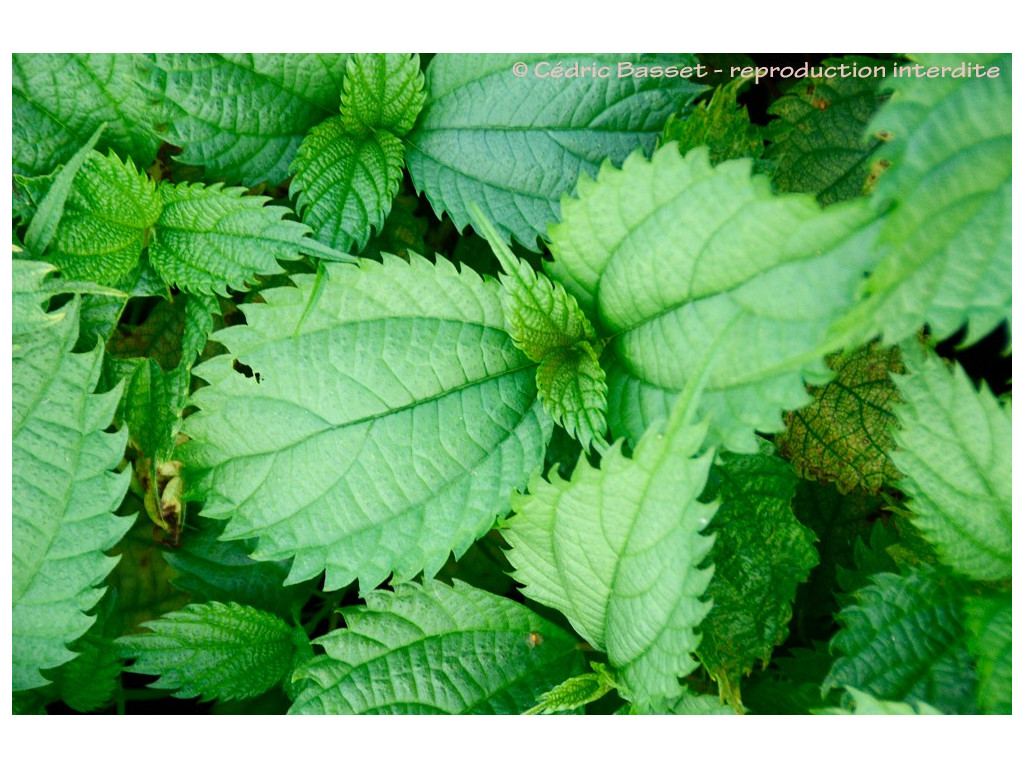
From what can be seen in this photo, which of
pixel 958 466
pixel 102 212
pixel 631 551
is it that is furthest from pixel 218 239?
pixel 958 466

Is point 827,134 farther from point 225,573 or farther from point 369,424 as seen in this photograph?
point 225,573

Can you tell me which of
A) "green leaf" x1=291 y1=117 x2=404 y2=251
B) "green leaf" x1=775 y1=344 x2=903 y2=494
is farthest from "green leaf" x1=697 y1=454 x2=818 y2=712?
"green leaf" x1=291 y1=117 x2=404 y2=251

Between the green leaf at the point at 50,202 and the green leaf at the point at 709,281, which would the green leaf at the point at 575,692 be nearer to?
the green leaf at the point at 709,281

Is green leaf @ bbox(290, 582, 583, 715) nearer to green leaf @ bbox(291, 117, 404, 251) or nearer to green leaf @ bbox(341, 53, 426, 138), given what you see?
green leaf @ bbox(291, 117, 404, 251)

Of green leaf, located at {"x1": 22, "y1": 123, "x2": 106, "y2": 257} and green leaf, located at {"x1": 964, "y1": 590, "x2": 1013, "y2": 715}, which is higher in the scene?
green leaf, located at {"x1": 22, "y1": 123, "x2": 106, "y2": 257}

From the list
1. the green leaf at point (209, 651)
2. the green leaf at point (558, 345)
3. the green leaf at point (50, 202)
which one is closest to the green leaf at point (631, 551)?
the green leaf at point (558, 345)

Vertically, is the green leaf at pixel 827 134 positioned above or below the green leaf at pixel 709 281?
above
